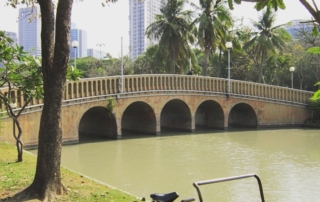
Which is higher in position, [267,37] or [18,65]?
[267,37]

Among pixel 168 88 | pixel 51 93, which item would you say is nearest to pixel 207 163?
pixel 51 93

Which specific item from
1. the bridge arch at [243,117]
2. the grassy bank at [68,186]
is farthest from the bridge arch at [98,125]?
the grassy bank at [68,186]

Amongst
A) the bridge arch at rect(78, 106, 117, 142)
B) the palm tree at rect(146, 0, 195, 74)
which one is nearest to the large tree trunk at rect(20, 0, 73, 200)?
the bridge arch at rect(78, 106, 117, 142)

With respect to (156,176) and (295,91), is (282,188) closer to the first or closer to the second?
(156,176)

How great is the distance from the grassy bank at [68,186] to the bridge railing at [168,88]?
7.05 metres

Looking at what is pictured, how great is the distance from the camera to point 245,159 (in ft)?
46.0

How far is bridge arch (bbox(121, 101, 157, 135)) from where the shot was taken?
21666 millimetres

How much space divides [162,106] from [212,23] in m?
8.97

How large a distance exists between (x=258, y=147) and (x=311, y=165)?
407 centimetres

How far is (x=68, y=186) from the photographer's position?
679 centimetres

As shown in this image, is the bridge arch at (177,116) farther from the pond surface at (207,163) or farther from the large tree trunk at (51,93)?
the large tree trunk at (51,93)

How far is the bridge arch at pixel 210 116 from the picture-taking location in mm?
24683

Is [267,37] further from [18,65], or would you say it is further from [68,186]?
[68,186]

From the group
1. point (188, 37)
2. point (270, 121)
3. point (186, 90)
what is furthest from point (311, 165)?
point (188, 37)
